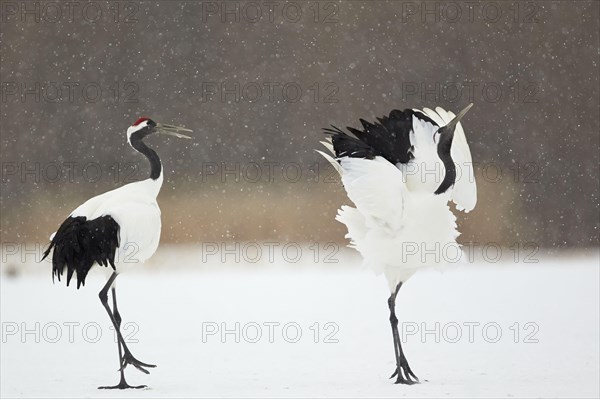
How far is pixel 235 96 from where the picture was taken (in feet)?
20.0

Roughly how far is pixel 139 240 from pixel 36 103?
3.50m

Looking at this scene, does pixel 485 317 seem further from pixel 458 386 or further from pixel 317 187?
pixel 317 187

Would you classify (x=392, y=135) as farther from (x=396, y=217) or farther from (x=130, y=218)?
(x=130, y=218)

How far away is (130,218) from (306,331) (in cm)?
188

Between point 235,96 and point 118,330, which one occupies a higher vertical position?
point 235,96

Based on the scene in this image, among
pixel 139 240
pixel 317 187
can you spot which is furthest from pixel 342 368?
pixel 317 187

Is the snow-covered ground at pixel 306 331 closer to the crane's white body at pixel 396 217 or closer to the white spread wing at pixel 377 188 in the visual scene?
the crane's white body at pixel 396 217

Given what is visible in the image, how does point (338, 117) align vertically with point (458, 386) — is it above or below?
above

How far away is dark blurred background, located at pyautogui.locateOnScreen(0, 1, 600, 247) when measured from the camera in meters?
6.09

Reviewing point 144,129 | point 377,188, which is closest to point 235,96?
point 144,129

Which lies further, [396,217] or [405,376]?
[405,376]

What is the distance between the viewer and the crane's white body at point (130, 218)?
3.04 metres

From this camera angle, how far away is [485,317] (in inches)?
177

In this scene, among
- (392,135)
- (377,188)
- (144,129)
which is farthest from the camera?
(144,129)
